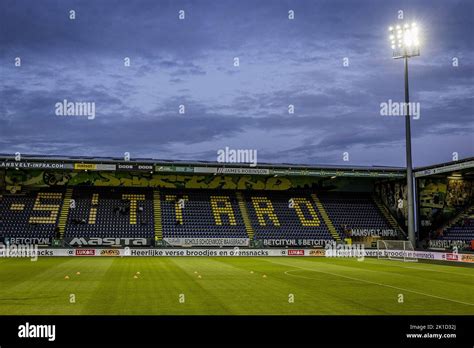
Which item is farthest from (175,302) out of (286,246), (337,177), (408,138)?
(337,177)

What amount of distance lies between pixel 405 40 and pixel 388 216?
2358cm

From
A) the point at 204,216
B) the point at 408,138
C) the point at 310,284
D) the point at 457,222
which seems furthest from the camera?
the point at 204,216

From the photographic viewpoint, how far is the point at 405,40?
150 ft

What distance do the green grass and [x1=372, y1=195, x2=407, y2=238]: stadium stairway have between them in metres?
31.8

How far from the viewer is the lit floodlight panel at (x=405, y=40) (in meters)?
45.4

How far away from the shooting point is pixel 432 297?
61.4 feet

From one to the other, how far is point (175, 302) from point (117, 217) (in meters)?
40.9

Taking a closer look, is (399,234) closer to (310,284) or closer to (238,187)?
(238,187)

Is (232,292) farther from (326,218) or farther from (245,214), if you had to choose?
(326,218)

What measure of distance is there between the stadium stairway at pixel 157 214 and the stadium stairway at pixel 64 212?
9.14 m

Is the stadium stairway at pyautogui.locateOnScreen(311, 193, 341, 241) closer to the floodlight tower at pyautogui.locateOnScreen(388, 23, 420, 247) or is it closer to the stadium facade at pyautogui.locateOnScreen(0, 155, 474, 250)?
the stadium facade at pyautogui.locateOnScreen(0, 155, 474, 250)

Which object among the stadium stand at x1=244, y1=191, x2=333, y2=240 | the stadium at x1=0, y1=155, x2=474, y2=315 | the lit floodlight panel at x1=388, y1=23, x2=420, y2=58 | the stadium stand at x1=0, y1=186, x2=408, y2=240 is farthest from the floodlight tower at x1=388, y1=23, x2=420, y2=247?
the stadium stand at x1=244, y1=191, x2=333, y2=240

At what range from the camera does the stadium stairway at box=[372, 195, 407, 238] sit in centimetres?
5981

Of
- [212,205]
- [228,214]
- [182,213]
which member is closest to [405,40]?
[228,214]
